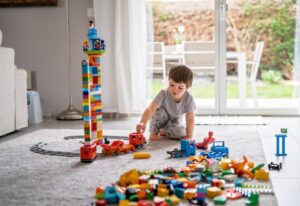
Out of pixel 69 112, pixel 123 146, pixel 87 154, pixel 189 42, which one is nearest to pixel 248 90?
pixel 189 42

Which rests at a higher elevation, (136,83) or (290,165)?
(136,83)

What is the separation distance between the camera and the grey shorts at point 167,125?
2855mm

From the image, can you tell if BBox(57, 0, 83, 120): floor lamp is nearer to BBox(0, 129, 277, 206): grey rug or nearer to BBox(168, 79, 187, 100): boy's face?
BBox(0, 129, 277, 206): grey rug

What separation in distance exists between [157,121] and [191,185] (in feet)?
3.74

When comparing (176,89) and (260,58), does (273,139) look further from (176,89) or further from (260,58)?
(260,58)

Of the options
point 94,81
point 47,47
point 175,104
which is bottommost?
point 175,104

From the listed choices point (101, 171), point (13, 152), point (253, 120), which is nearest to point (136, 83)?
point (253, 120)

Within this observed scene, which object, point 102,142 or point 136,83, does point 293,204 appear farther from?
point 136,83

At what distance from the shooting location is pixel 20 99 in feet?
11.0

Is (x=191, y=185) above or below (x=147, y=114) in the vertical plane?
below

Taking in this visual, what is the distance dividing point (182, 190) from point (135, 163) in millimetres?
589

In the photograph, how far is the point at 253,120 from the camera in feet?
12.6

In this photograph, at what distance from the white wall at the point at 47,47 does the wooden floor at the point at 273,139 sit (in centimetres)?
39

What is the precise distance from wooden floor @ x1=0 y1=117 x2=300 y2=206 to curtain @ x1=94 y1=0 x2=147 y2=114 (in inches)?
8.1
